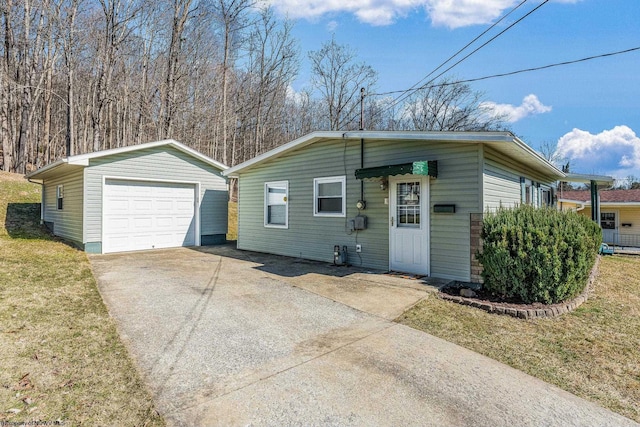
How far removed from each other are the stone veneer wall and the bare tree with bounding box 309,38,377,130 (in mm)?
17274

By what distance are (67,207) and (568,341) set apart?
13.0 meters

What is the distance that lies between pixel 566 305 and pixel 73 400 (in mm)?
5940

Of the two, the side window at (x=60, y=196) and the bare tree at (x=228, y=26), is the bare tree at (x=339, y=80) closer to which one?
the bare tree at (x=228, y=26)

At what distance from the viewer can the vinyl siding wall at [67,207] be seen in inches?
384

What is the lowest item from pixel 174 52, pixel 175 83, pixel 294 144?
pixel 294 144

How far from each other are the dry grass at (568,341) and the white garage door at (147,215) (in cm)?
872

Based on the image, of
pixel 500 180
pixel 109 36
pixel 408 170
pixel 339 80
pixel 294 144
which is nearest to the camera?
pixel 408 170

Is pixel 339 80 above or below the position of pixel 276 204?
above

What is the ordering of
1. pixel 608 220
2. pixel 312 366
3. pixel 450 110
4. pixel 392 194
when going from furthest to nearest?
pixel 450 110
pixel 608 220
pixel 392 194
pixel 312 366

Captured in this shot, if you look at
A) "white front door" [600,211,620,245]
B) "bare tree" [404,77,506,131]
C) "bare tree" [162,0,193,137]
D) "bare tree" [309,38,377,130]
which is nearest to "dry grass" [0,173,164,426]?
"bare tree" [162,0,193,137]

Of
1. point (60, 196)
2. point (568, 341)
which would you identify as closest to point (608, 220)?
point (568, 341)

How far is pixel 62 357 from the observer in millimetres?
3105

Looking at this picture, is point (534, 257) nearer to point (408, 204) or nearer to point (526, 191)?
point (408, 204)

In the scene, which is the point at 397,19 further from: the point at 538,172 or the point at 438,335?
the point at 438,335
